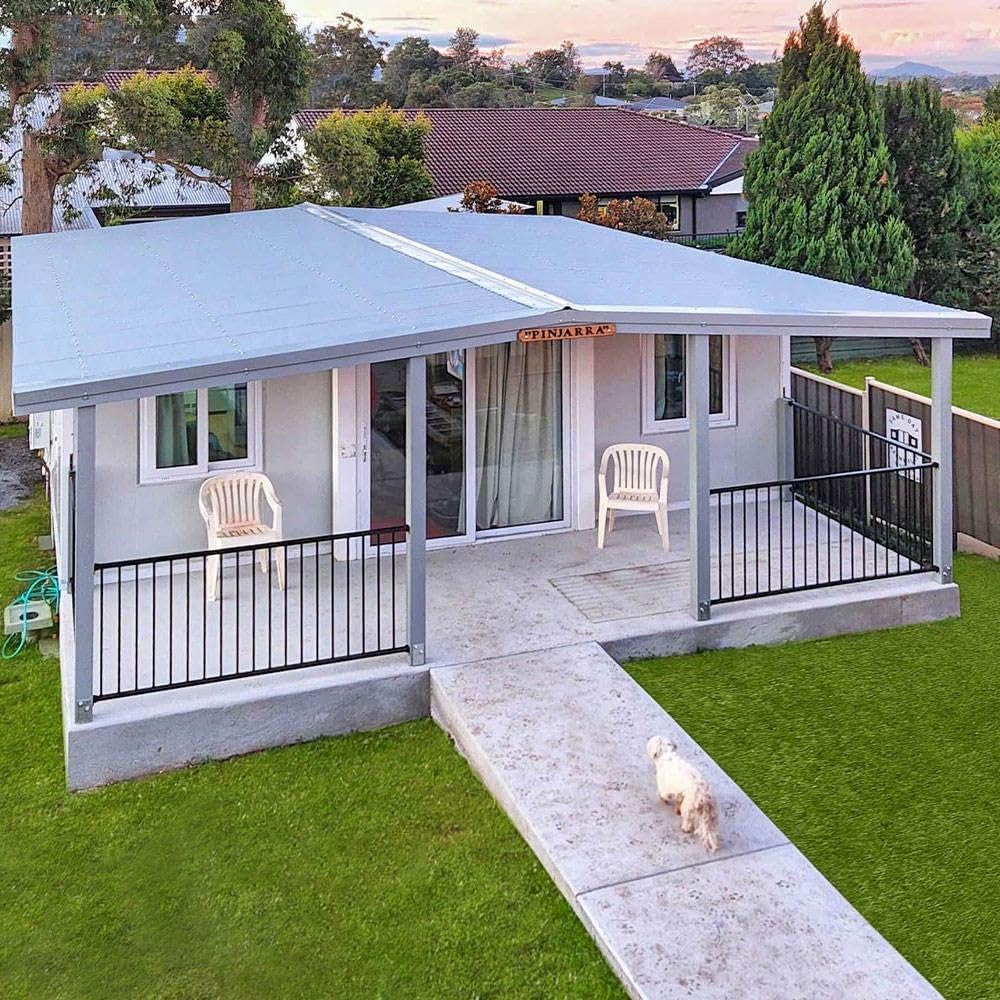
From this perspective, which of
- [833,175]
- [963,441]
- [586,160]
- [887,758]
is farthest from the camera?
[586,160]

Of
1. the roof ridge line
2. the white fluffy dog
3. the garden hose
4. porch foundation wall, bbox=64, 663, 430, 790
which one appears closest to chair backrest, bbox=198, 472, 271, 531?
the garden hose

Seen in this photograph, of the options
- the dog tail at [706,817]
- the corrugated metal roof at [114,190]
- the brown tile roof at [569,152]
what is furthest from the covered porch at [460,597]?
the brown tile roof at [569,152]

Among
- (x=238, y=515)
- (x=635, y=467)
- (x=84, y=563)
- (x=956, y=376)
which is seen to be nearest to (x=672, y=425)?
(x=635, y=467)

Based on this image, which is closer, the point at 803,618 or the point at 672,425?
the point at 803,618

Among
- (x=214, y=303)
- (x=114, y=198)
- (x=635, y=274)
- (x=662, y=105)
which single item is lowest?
(x=214, y=303)

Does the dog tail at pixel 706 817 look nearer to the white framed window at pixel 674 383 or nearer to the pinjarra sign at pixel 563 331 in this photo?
the pinjarra sign at pixel 563 331

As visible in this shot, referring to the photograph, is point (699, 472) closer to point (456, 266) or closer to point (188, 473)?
point (456, 266)

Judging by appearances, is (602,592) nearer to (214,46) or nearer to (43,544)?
(43,544)

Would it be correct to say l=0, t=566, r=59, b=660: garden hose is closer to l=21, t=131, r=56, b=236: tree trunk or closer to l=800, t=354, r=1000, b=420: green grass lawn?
l=21, t=131, r=56, b=236: tree trunk
